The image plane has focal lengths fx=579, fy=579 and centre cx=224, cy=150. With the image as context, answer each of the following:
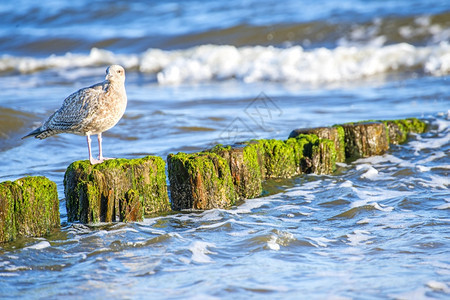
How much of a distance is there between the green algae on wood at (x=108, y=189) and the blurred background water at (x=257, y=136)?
123 mm

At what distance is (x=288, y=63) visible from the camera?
14758 millimetres

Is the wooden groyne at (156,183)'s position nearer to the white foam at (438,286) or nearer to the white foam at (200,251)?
the white foam at (200,251)

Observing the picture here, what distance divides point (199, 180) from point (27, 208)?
1.51 metres

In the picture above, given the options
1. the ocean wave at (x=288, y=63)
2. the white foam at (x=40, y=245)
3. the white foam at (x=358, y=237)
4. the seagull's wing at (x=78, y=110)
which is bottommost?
the white foam at (x=358, y=237)

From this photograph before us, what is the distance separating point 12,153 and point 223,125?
321 cm

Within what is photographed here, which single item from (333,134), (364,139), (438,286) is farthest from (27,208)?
(364,139)

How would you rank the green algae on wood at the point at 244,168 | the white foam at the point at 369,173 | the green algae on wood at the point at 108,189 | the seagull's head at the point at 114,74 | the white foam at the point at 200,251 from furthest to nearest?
the white foam at the point at 369,173
the seagull's head at the point at 114,74
the green algae on wood at the point at 244,168
the green algae on wood at the point at 108,189
the white foam at the point at 200,251

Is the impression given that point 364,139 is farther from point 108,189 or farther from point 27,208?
point 27,208

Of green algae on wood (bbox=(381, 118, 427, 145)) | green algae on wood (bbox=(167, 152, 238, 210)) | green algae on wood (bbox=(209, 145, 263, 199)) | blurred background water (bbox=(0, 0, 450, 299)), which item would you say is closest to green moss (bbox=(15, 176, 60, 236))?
blurred background water (bbox=(0, 0, 450, 299))

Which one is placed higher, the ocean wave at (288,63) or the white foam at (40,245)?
the ocean wave at (288,63)

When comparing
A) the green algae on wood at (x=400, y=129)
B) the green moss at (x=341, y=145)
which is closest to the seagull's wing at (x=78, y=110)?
the green moss at (x=341, y=145)

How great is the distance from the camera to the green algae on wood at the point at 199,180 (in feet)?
17.2

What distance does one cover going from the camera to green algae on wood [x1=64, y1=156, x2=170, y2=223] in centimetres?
486

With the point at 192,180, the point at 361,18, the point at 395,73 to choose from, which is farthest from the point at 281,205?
the point at 361,18
